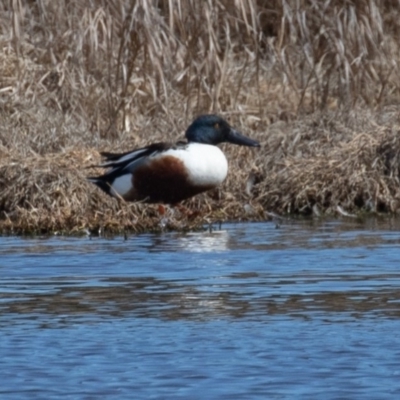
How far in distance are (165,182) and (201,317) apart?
4193mm

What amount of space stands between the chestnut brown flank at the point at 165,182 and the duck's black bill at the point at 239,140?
2.66 feet

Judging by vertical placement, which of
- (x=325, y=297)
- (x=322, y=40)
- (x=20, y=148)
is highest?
(x=322, y=40)

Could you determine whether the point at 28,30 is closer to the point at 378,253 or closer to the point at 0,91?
the point at 0,91

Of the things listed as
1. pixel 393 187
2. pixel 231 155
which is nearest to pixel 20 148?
pixel 231 155

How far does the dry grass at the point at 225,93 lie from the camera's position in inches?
420

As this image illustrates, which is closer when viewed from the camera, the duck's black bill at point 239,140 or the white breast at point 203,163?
the white breast at point 203,163

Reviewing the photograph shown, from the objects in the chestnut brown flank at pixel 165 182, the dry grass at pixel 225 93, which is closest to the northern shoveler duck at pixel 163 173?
the chestnut brown flank at pixel 165 182

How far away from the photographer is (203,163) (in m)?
10.1

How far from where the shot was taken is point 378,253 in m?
8.12

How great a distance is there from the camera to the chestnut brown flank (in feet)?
33.1

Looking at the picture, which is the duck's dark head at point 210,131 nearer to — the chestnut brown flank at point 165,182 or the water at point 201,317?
the chestnut brown flank at point 165,182

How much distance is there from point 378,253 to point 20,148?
12.4 feet

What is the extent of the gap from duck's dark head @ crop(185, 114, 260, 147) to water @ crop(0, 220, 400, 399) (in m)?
1.66

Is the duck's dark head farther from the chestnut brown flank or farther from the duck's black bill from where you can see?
the chestnut brown flank
